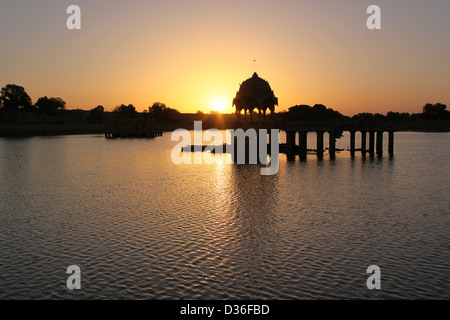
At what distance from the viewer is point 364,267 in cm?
1502

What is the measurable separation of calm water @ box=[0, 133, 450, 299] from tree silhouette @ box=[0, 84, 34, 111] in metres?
137

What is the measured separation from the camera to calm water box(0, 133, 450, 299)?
13.5m

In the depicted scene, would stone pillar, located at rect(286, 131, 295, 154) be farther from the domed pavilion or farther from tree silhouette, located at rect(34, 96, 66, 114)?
tree silhouette, located at rect(34, 96, 66, 114)

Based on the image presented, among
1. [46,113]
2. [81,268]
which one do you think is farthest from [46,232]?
[46,113]

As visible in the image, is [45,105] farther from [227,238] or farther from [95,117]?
[227,238]

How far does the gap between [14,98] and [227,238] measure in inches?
6454

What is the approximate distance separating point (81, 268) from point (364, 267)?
33.7ft

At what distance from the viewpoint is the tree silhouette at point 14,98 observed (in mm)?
156875

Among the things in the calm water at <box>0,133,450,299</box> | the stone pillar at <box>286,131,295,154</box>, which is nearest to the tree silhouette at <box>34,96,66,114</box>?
the stone pillar at <box>286,131,295,154</box>

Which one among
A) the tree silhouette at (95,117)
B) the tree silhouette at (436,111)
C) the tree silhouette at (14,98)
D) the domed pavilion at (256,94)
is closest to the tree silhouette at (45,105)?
the tree silhouette at (14,98)

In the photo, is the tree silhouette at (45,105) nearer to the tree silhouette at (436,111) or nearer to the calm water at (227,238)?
the calm water at (227,238)

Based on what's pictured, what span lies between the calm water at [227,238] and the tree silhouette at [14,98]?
137471mm

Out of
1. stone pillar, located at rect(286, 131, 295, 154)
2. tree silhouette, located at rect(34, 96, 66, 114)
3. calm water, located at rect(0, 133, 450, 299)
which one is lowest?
calm water, located at rect(0, 133, 450, 299)
